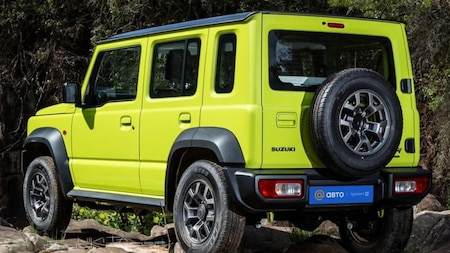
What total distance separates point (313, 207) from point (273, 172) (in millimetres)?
396

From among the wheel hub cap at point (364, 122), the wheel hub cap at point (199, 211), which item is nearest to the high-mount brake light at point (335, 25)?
the wheel hub cap at point (364, 122)

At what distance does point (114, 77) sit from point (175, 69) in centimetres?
108

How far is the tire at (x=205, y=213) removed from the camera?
5930 millimetres

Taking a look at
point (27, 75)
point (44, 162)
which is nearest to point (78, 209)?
point (27, 75)

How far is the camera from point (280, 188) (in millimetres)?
5809

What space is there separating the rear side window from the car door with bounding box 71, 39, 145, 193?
147 cm

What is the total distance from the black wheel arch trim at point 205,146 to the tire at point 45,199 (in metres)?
1.89

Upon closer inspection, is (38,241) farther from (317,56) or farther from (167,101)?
(317,56)

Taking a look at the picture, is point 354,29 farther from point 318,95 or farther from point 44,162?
point 44,162

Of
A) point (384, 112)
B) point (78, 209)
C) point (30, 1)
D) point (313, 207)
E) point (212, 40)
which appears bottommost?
point (78, 209)

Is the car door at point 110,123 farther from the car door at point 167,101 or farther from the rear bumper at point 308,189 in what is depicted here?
the rear bumper at point 308,189

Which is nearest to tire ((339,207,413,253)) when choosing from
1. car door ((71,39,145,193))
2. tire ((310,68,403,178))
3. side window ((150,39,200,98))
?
tire ((310,68,403,178))

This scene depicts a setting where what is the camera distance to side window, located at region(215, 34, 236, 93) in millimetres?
6117

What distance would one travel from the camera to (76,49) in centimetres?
1502
